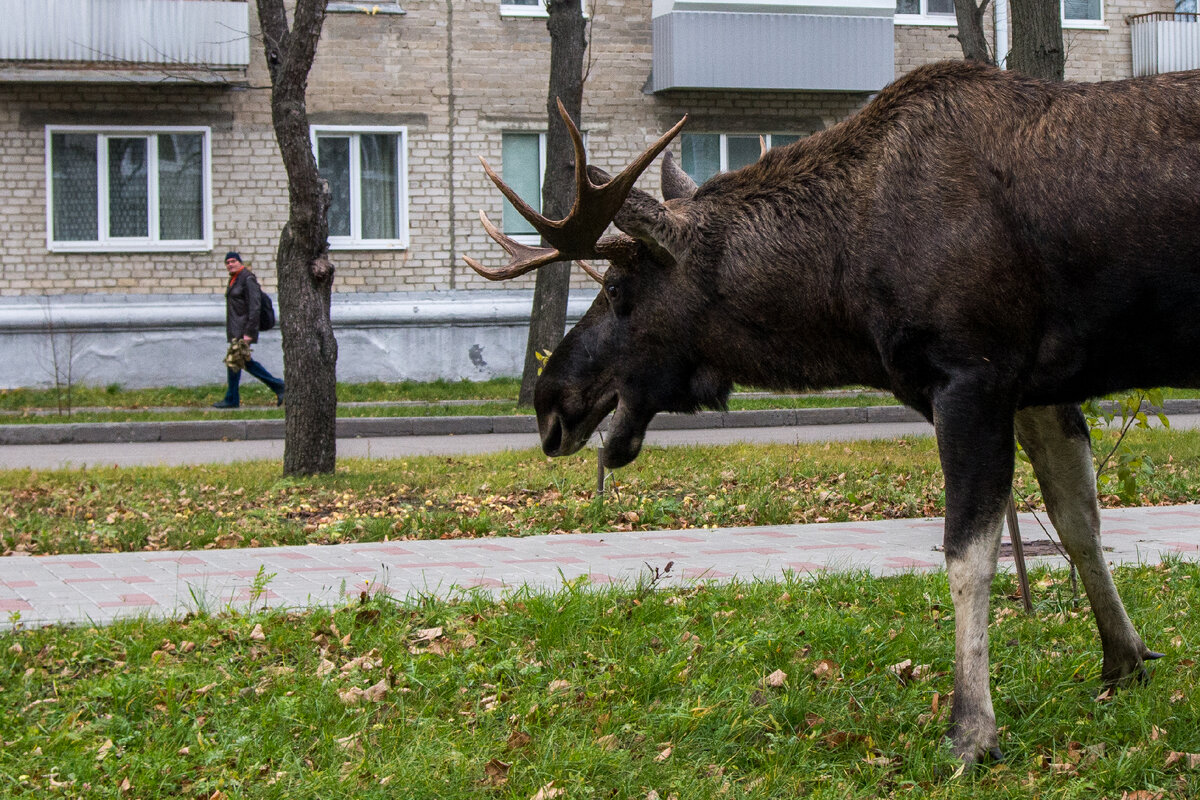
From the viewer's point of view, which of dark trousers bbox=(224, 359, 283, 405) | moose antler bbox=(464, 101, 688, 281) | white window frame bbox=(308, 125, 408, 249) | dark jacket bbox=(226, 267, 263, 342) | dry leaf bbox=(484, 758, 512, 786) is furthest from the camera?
white window frame bbox=(308, 125, 408, 249)

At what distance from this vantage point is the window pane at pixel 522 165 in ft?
79.0

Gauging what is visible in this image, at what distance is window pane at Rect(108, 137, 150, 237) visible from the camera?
2292 cm

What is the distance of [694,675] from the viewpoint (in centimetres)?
503

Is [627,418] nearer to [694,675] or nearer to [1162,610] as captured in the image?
[694,675]

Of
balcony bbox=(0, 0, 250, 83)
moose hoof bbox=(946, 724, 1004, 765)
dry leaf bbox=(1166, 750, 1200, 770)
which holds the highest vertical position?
balcony bbox=(0, 0, 250, 83)

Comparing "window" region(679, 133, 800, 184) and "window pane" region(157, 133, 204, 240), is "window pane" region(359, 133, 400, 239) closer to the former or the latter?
"window pane" region(157, 133, 204, 240)

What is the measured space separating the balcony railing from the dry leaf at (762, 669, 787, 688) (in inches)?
769

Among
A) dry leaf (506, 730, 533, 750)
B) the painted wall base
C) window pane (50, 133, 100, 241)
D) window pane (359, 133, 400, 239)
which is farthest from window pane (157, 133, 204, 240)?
dry leaf (506, 730, 533, 750)

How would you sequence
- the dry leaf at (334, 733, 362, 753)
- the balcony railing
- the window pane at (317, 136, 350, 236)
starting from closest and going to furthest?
the dry leaf at (334, 733, 362, 753) < the balcony railing < the window pane at (317, 136, 350, 236)

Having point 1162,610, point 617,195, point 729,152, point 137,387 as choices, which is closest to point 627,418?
point 617,195

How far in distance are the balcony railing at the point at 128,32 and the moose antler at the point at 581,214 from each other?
18647 millimetres

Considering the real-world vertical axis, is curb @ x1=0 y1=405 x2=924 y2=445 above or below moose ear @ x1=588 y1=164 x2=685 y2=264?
below

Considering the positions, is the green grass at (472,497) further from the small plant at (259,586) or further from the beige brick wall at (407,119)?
the beige brick wall at (407,119)

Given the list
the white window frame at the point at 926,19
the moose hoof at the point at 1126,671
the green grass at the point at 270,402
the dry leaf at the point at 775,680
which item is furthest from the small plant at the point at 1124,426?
the white window frame at the point at 926,19
